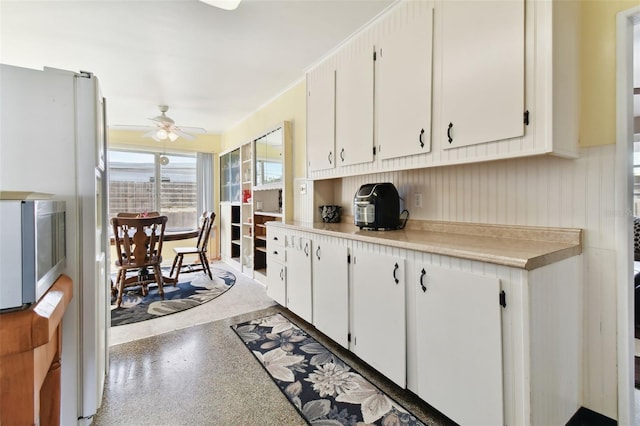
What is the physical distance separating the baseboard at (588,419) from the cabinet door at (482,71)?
1.44m

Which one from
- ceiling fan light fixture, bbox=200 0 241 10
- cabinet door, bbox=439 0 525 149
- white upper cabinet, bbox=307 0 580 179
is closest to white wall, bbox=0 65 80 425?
ceiling fan light fixture, bbox=200 0 241 10

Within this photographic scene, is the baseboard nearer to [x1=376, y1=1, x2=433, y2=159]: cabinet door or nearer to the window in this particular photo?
[x1=376, y1=1, x2=433, y2=159]: cabinet door

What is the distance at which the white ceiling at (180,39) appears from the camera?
206cm

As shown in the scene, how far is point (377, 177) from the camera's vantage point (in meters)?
2.62

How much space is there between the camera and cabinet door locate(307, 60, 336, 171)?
270 cm

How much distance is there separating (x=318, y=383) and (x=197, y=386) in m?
0.78

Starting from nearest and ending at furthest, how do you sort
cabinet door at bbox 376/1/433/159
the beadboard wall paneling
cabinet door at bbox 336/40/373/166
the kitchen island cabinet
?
1. the kitchen island cabinet
2. the beadboard wall paneling
3. cabinet door at bbox 376/1/433/159
4. cabinet door at bbox 336/40/373/166

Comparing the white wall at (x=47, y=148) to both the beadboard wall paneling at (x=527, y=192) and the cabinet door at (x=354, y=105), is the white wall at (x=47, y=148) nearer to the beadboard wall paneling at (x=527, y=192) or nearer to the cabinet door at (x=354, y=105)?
the cabinet door at (x=354, y=105)

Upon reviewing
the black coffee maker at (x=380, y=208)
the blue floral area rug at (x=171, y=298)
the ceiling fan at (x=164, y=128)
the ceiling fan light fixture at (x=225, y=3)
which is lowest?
the blue floral area rug at (x=171, y=298)

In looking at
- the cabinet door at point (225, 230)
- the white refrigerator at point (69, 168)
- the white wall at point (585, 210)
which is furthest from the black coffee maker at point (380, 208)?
the cabinet door at point (225, 230)

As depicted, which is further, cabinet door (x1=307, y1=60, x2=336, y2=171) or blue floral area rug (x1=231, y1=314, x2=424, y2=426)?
cabinet door (x1=307, y1=60, x2=336, y2=171)

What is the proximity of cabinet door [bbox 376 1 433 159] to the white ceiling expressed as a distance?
0.88 ft

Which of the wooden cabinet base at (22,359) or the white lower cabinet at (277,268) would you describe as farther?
the white lower cabinet at (277,268)

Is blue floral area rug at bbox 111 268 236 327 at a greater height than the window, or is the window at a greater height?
the window
